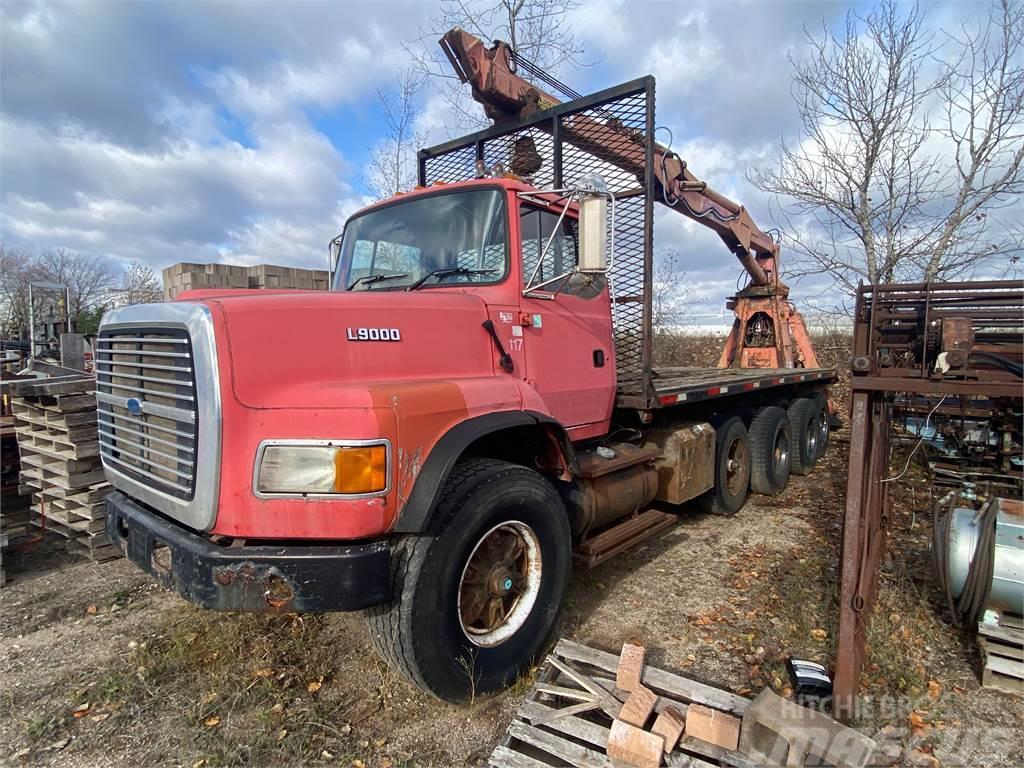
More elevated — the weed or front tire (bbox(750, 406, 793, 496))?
front tire (bbox(750, 406, 793, 496))

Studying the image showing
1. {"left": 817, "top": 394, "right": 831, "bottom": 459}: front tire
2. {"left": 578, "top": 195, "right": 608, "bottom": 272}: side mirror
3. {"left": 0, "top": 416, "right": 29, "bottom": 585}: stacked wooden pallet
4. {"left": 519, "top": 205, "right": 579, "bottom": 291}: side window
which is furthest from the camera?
{"left": 817, "top": 394, "right": 831, "bottom": 459}: front tire

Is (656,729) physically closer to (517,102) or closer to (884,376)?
(884,376)

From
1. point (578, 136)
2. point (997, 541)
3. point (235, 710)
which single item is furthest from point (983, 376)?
point (235, 710)

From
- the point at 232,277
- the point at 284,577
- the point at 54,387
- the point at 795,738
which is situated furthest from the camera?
the point at 232,277

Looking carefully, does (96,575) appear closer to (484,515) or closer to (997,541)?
(484,515)

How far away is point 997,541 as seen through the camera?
3.03 m

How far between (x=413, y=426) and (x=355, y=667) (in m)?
1.56

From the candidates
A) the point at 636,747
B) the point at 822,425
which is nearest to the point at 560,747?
the point at 636,747

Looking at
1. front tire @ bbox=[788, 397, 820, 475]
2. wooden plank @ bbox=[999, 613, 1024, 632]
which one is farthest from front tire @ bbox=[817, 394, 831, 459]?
wooden plank @ bbox=[999, 613, 1024, 632]

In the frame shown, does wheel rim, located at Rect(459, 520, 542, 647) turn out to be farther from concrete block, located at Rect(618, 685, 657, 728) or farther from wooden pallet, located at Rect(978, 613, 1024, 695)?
wooden pallet, located at Rect(978, 613, 1024, 695)

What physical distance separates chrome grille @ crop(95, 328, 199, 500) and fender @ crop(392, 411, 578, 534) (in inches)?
35.9

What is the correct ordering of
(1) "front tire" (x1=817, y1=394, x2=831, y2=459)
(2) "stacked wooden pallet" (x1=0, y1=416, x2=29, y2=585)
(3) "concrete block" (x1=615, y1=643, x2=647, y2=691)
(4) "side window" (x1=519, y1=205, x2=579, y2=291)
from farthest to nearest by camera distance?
(1) "front tire" (x1=817, y1=394, x2=831, y2=459) → (2) "stacked wooden pallet" (x1=0, y1=416, x2=29, y2=585) → (4) "side window" (x1=519, y1=205, x2=579, y2=291) → (3) "concrete block" (x1=615, y1=643, x2=647, y2=691)

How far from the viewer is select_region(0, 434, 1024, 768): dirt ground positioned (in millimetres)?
2586

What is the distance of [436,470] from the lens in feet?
8.30
